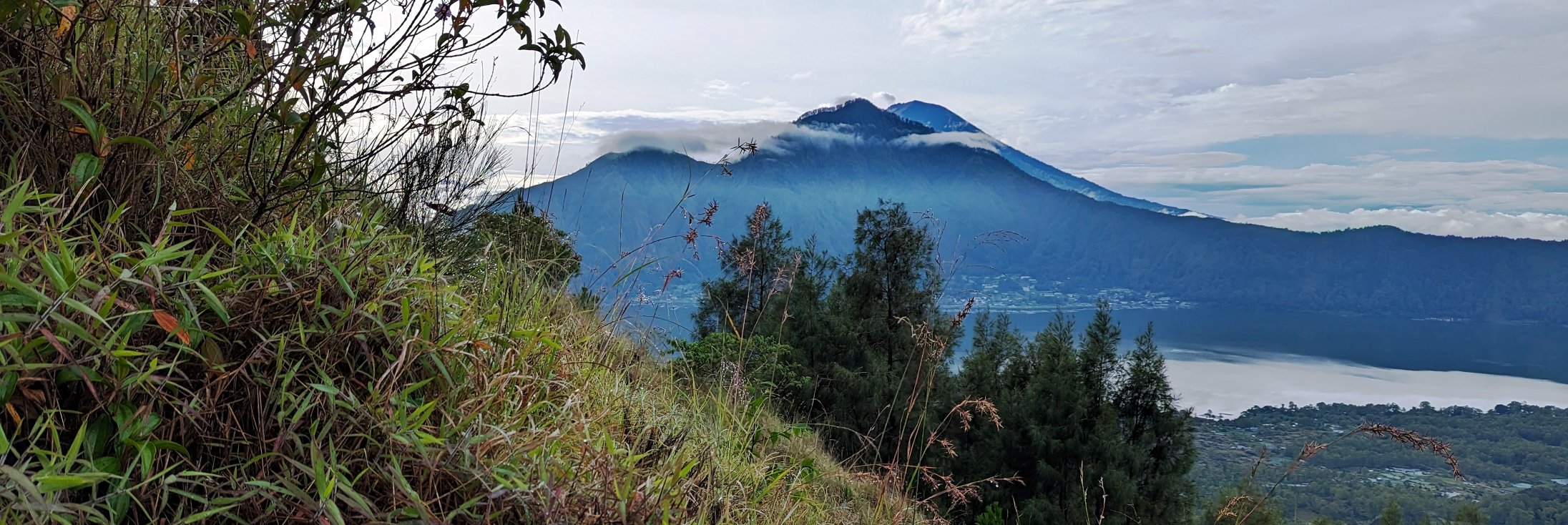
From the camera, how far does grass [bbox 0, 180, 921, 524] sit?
3.78 feet

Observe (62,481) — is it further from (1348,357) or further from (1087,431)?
(1348,357)

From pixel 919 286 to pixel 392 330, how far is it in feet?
83.8

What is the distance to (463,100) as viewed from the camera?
7.32ft

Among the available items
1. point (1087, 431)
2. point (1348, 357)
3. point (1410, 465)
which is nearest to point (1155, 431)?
point (1087, 431)

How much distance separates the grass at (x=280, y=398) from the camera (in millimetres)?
1151

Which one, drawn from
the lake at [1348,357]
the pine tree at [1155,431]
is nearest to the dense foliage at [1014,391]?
the pine tree at [1155,431]

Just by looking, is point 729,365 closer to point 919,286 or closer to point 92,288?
point 92,288

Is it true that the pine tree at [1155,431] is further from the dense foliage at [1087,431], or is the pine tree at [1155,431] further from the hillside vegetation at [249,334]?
the hillside vegetation at [249,334]

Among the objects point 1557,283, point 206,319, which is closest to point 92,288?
point 206,319

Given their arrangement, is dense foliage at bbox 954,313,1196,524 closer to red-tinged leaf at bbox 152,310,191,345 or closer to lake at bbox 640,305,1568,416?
red-tinged leaf at bbox 152,310,191,345

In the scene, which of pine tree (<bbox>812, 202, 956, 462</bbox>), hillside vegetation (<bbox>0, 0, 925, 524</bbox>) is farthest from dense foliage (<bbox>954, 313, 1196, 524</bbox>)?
hillside vegetation (<bbox>0, 0, 925, 524</bbox>)

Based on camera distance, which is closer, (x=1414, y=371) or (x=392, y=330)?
(x=392, y=330)

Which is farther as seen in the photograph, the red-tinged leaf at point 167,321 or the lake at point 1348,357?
the lake at point 1348,357

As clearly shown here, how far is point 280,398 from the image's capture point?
1429 millimetres
